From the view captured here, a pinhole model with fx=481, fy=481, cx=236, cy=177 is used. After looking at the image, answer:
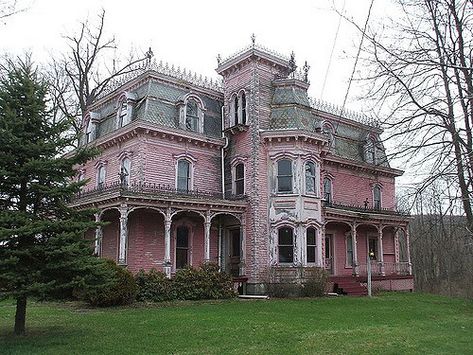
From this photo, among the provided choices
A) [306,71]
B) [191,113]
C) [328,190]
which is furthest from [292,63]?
[328,190]

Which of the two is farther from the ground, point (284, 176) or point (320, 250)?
point (284, 176)

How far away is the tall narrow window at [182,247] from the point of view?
2242cm

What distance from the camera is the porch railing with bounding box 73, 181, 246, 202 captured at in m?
19.3

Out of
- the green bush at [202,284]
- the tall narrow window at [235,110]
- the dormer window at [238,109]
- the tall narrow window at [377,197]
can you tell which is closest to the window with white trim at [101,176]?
the dormer window at [238,109]

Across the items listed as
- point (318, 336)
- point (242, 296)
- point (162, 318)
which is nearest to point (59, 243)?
point (162, 318)

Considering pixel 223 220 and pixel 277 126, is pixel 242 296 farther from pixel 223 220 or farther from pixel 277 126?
pixel 277 126

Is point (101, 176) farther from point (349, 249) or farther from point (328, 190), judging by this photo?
point (349, 249)

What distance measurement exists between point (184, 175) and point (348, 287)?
386 inches

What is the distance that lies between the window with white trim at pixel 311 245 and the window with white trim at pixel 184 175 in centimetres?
612

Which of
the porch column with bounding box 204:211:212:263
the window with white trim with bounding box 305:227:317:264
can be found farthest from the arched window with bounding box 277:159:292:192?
the porch column with bounding box 204:211:212:263

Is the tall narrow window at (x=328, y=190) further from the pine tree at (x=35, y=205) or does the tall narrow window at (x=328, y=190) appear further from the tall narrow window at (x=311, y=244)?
the pine tree at (x=35, y=205)

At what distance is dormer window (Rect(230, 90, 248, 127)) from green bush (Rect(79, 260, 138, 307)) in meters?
10.2

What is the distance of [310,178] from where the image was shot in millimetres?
23375

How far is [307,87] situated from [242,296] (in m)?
11.4
